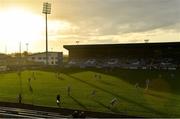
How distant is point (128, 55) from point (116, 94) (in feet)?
141

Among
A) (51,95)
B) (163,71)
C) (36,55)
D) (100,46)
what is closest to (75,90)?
(51,95)

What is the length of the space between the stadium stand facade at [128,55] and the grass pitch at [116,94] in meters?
14.6

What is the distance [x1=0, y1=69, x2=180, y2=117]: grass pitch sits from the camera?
105ft

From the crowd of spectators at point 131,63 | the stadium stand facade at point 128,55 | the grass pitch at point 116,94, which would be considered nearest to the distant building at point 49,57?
the stadium stand facade at point 128,55

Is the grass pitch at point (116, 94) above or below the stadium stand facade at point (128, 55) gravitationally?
below

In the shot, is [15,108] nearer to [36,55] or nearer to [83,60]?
[83,60]

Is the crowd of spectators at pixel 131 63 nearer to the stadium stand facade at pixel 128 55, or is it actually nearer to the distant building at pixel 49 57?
the stadium stand facade at pixel 128 55

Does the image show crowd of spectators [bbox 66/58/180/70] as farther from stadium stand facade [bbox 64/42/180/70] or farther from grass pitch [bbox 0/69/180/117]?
grass pitch [bbox 0/69/180/117]

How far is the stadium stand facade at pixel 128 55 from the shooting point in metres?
75.2

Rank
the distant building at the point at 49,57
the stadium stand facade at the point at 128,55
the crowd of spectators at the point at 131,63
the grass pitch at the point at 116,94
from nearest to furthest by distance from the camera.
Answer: the grass pitch at the point at 116,94, the crowd of spectators at the point at 131,63, the stadium stand facade at the point at 128,55, the distant building at the point at 49,57

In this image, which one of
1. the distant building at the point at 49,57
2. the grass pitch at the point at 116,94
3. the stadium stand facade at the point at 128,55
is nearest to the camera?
the grass pitch at the point at 116,94

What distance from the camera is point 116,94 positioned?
40125 millimetres

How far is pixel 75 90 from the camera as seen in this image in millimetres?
44250

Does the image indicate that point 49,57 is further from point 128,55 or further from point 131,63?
point 131,63
